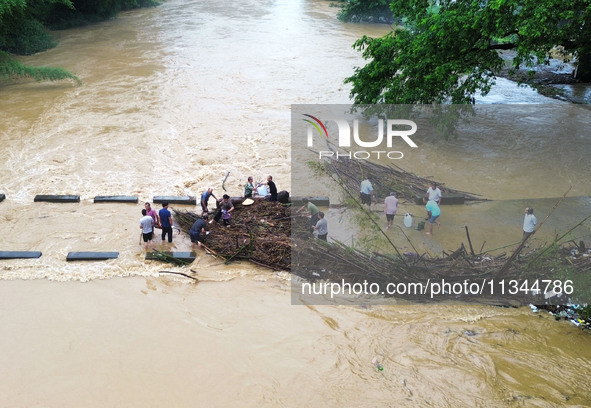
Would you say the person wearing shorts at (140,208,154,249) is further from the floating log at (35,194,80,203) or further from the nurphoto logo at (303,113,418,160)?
the nurphoto logo at (303,113,418,160)

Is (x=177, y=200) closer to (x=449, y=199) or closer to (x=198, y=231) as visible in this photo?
(x=198, y=231)

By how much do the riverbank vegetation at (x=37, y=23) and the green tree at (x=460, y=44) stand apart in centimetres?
1410

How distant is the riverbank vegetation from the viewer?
21156 millimetres

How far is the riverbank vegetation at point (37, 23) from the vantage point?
21.2 m

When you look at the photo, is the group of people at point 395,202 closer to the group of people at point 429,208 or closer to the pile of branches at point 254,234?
the group of people at point 429,208

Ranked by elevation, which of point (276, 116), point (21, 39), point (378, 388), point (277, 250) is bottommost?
point (378, 388)

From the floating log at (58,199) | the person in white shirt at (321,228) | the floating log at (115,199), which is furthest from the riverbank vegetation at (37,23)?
the person in white shirt at (321,228)

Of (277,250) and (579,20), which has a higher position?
(579,20)

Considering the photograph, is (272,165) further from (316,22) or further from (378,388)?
(316,22)

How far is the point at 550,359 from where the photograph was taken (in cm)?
775

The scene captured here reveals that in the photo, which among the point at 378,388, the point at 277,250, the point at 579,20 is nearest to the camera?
the point at 378,388

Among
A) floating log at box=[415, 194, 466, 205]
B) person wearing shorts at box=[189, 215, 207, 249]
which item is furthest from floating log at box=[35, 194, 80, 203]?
floating log at box=[415, 194, 466, 205]

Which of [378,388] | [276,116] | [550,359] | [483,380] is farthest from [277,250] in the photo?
[276,116]

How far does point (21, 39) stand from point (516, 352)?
28.6 meters
